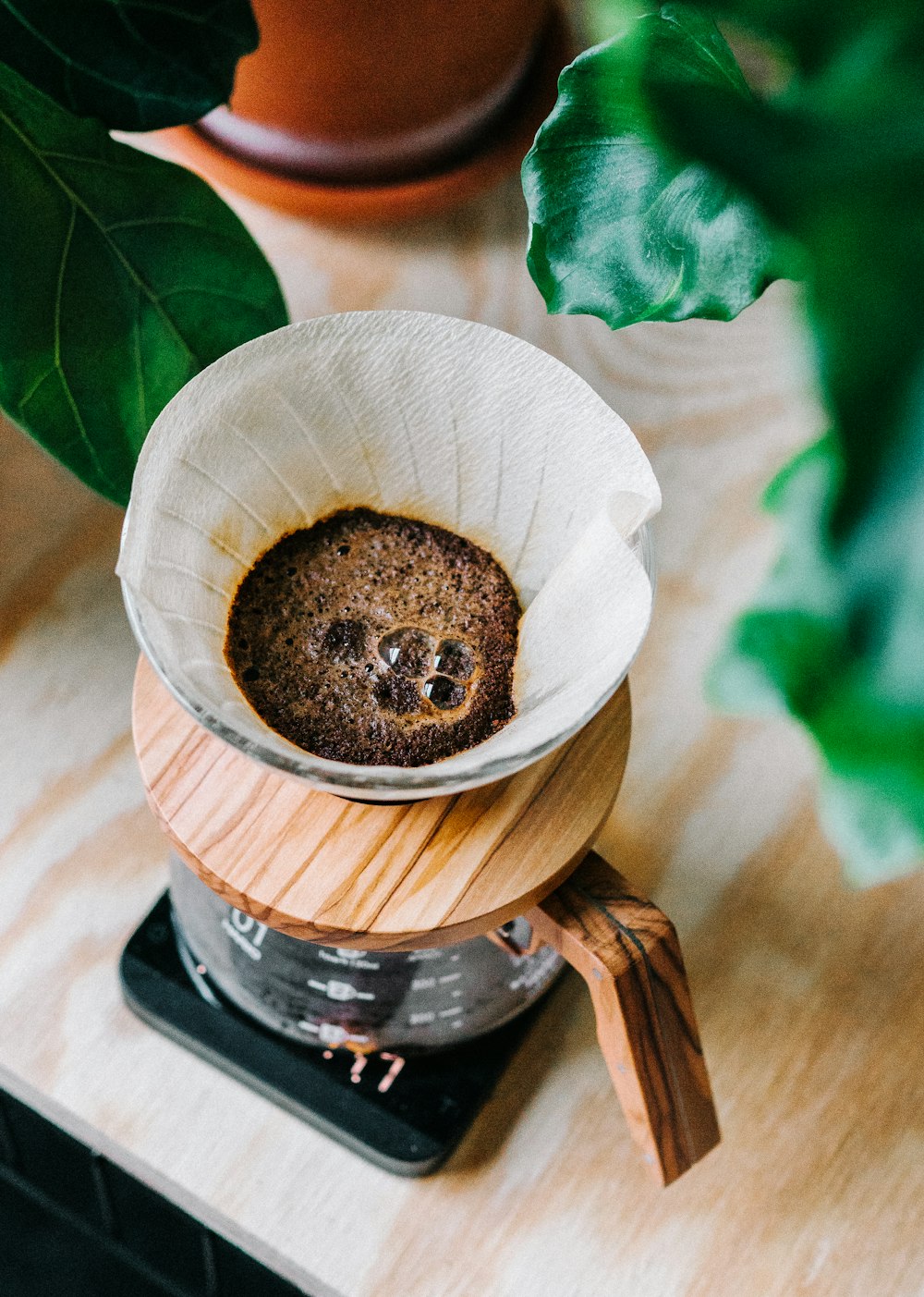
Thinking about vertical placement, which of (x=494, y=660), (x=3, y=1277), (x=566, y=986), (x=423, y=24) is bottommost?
(x=3, y=1277)

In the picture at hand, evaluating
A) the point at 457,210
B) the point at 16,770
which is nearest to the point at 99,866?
the point at 16,770

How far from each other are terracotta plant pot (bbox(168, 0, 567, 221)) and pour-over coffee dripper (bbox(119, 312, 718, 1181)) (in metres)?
0.24

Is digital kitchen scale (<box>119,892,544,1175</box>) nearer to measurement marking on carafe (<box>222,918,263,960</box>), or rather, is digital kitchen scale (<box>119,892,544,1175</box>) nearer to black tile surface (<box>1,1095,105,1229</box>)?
measurement marking on carafe (<box>222,918,263,960</box>)

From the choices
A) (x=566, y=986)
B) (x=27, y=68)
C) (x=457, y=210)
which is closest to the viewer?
(x=27, y=68)

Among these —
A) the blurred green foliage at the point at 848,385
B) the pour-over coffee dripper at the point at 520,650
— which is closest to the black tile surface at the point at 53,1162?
the pour-over coffee dripper at the point at 520,650

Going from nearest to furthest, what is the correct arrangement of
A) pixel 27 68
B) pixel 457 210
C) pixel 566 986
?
1. pixel 27 68
2. pixel 566 986
3. pixel 457 210

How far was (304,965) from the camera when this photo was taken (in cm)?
52

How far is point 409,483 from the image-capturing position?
0.48 metres

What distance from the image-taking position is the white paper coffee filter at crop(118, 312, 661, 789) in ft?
1.30

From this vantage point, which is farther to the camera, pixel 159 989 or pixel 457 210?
pixel 457 210

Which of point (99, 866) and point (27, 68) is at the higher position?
point (27, 68)

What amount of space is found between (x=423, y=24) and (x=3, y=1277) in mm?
778

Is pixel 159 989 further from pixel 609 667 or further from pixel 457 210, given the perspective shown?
pixel 457 210

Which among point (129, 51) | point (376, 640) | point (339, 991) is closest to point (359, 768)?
point (376, 640)
